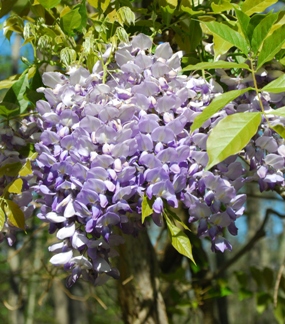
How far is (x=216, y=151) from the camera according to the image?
0.52 m

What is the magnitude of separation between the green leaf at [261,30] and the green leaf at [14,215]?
0.36 metres

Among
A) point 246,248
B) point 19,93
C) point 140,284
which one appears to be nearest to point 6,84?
point 19,93

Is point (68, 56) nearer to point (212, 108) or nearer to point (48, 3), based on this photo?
point (48, 3)

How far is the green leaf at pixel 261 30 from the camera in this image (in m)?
0.61

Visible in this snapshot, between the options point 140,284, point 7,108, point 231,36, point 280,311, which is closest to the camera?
point 231,36

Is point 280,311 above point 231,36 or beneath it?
beneath

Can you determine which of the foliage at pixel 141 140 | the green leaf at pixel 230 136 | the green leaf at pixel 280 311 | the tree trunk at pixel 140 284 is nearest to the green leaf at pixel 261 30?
the foliage at pixel 141 140

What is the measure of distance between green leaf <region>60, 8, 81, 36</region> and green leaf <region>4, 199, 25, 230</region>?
252 mm

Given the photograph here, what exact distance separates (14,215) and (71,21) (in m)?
0.28

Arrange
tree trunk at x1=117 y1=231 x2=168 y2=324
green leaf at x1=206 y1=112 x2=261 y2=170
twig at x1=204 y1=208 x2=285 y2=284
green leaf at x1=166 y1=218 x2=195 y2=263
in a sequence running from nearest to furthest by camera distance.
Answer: green leaf at x1=206 y1=112 x2=261 y2=170
green leaf at x1=166 y1=218 x2=195 y2=263
tree trunk at x1=117 y1=231 x2=168 y2=324
twig at x1=204 y1=208 x2=285 y2=284

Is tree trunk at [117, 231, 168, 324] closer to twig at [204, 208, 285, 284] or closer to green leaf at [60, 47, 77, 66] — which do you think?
twig at [204, 208, 285, 284]

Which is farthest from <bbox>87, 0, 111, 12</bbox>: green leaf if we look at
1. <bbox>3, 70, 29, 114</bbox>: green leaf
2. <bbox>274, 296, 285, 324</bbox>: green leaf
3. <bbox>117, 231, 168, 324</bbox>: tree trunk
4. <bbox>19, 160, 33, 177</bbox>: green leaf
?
<bbox>274, 296, 285, 324</bbox>: green leaf

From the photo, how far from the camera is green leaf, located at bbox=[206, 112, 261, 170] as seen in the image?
520 mm

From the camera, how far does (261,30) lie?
24.6 inches
